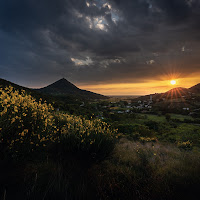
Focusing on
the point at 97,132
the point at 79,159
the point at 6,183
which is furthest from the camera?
the point at 97,132

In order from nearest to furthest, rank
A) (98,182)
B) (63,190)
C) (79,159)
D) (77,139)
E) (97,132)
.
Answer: (63,190), (98,182), (79,159), (77,139), (97,132)

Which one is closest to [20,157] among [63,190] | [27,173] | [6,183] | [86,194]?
[27,173]

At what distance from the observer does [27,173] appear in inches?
117

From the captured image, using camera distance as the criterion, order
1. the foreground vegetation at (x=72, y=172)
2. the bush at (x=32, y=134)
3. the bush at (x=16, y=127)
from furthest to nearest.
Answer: the bush at (x=32, y=134) < the bush at (x=16, y=127) < the foreground vegetation at (x=72, y=172)

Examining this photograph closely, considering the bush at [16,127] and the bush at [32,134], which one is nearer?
the bush at [16,127]

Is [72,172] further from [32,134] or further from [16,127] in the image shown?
[16,127]

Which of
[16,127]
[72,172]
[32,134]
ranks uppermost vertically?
[16,127]

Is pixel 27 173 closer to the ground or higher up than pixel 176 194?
higher up

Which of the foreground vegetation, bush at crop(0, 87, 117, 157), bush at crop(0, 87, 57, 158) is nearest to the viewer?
the foreground vegetation

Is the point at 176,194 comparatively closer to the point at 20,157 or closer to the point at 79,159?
the point at 79,159

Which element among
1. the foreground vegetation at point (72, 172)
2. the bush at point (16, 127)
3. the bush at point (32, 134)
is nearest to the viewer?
the foreground vegetation at point (72, 172)

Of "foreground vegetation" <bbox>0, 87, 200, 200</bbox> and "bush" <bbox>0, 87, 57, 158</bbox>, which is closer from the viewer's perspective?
"foreground vegetation" <bbox>0, 87, 200, 200</bbox>

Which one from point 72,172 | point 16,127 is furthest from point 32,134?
point 72,172

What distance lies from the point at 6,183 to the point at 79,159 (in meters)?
1.88
